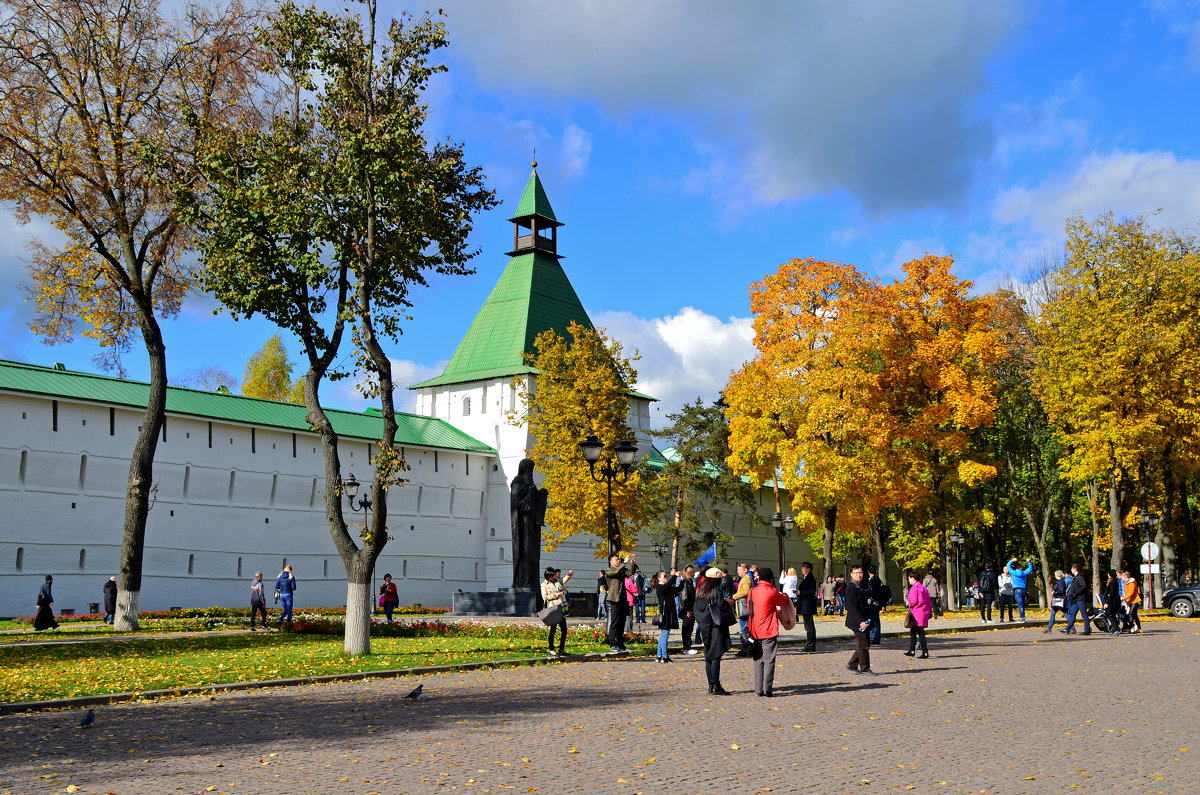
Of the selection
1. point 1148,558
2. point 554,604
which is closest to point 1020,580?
point 1148,558

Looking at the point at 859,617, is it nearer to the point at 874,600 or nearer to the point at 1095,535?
the point at 874,600

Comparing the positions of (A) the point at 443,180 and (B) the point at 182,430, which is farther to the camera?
(B) the point at 182,430

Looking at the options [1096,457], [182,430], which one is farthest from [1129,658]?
[182,430]

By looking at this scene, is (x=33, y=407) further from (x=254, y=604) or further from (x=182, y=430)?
(x=254, y=604)

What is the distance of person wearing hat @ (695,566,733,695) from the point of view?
12148 millimetres

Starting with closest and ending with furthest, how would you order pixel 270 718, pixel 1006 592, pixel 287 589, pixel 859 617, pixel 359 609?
pixel 270 718, pixel 859 617, pixel 359 609, pixel 287 589, pixel 1006 592

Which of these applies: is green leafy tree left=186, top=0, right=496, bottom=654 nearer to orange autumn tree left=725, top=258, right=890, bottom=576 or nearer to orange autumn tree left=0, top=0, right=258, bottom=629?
orange autumn tree left=0, top=0, right=258, bottom=629

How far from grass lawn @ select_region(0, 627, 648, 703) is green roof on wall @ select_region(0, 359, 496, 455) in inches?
761

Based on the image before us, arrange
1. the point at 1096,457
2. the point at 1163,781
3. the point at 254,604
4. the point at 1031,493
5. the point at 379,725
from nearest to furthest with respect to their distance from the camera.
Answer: the point at 1163,781 → the point at 379,725 → the point at 254,604 → the point at 1096,457 → the point at 1031,493

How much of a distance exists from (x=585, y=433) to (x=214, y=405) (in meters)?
15.0

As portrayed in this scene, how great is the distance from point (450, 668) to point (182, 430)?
1141 inches

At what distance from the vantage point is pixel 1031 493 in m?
43.8

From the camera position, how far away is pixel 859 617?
46.4 ft

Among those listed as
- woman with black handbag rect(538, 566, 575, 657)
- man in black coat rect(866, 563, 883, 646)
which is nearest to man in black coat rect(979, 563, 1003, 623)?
man in black coat rect(866, 563, 883, 646)
